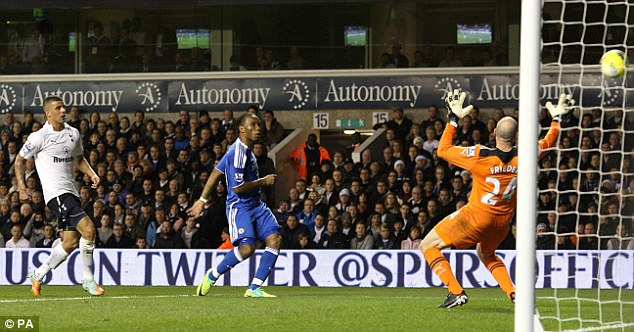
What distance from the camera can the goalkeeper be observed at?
9938mm

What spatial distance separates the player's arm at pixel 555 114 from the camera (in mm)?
9484

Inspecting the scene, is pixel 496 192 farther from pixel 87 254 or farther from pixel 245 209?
pixel 87 254

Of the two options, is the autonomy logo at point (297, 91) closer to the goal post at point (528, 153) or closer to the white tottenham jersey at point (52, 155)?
the white tottenham jersey at point (52, 155)

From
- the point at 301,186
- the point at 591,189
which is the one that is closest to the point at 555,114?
the point at 591,189

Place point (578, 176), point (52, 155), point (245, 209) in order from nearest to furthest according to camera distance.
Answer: point (245, 209) → point (52, 155) → point (578, 176)

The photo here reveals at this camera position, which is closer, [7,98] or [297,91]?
[297,91]

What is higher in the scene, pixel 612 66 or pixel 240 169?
pixel 612 66

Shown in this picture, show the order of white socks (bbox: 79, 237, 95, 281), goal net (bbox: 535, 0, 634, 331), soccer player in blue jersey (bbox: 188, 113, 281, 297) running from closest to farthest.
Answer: soccer player in blue jersey (bbox: 188, 113, 281, 297) < white socks (bbox: 79, 237, 95, 281) < goal net (bbox: 535, 0, 634, 331)

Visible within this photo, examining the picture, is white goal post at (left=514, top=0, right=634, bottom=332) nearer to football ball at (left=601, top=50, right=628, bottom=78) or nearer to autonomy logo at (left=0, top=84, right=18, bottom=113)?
football ball at (left=601, top=50, right=628, bottom=78)

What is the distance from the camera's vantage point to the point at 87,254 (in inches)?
475

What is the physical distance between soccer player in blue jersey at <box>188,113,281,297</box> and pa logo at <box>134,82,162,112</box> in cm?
1089

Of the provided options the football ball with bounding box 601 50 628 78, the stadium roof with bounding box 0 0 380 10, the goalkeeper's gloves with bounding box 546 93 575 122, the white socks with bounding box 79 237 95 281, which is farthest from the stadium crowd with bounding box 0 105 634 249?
the football ball with bounding box 601 50 628 78

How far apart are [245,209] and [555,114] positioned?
359 cm

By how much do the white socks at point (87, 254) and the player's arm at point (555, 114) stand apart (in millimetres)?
4889
